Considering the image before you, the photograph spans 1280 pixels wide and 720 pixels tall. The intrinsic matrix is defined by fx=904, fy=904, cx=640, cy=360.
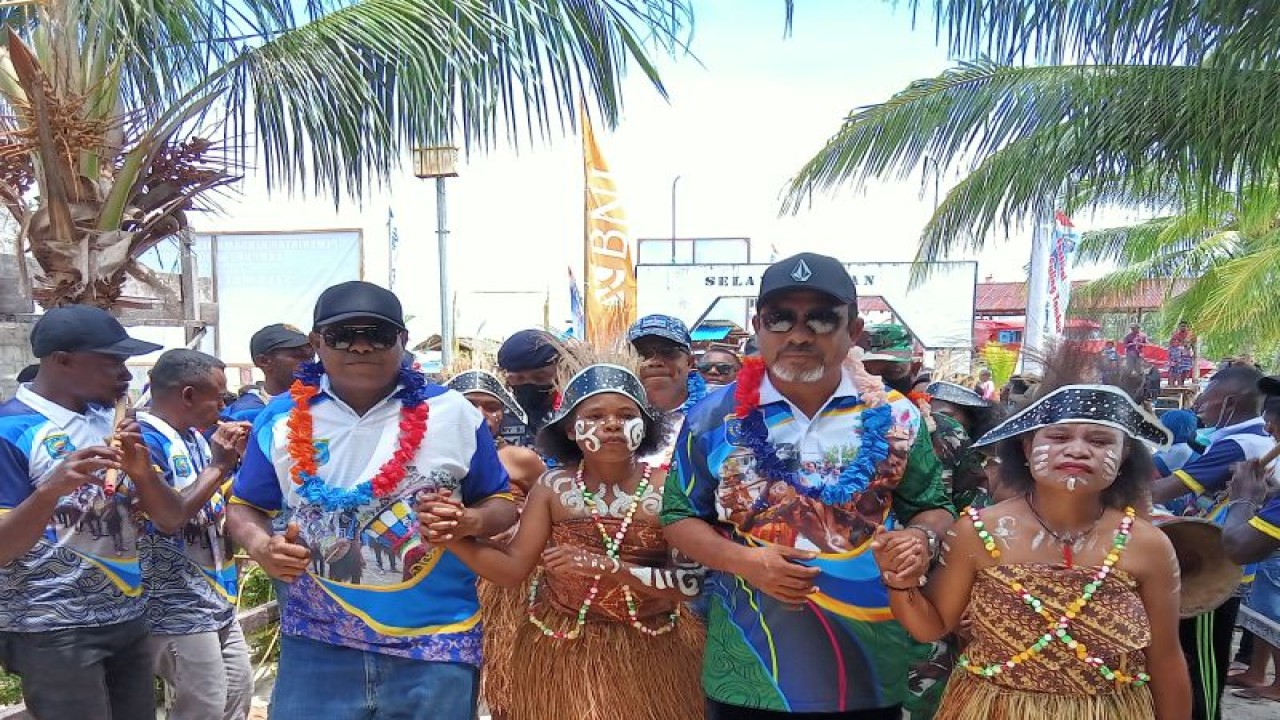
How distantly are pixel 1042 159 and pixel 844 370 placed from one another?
4.61 m

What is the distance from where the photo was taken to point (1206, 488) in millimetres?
4195

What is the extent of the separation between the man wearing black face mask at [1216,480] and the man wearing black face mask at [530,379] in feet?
8.83

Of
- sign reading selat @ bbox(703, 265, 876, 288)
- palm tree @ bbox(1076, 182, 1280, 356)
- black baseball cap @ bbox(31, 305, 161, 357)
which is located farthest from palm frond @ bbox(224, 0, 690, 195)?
sign reading selat @ bbox(703, 265, 876, 288)

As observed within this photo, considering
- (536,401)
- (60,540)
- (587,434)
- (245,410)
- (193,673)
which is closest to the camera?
(587,434)

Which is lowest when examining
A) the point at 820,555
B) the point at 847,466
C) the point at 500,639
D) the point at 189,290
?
the point at 500,639

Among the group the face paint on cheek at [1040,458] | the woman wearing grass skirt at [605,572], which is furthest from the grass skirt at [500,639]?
the face paint on cheek at [1040,458]

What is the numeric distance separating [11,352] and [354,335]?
15.4ft

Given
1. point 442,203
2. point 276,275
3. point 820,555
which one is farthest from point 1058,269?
point 276,275

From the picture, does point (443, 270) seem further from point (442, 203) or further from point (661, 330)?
point (661, 330)

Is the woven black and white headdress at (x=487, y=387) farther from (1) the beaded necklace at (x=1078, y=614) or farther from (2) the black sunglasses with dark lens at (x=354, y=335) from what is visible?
(1) the beaded necklace at (x=1078, y=614)

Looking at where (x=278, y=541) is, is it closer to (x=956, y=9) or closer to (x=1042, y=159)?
(x=956, y=9)

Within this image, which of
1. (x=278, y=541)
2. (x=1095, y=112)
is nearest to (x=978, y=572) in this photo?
(x=278, y=541)

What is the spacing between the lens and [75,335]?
2.99 meters

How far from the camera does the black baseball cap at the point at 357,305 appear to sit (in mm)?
2469
